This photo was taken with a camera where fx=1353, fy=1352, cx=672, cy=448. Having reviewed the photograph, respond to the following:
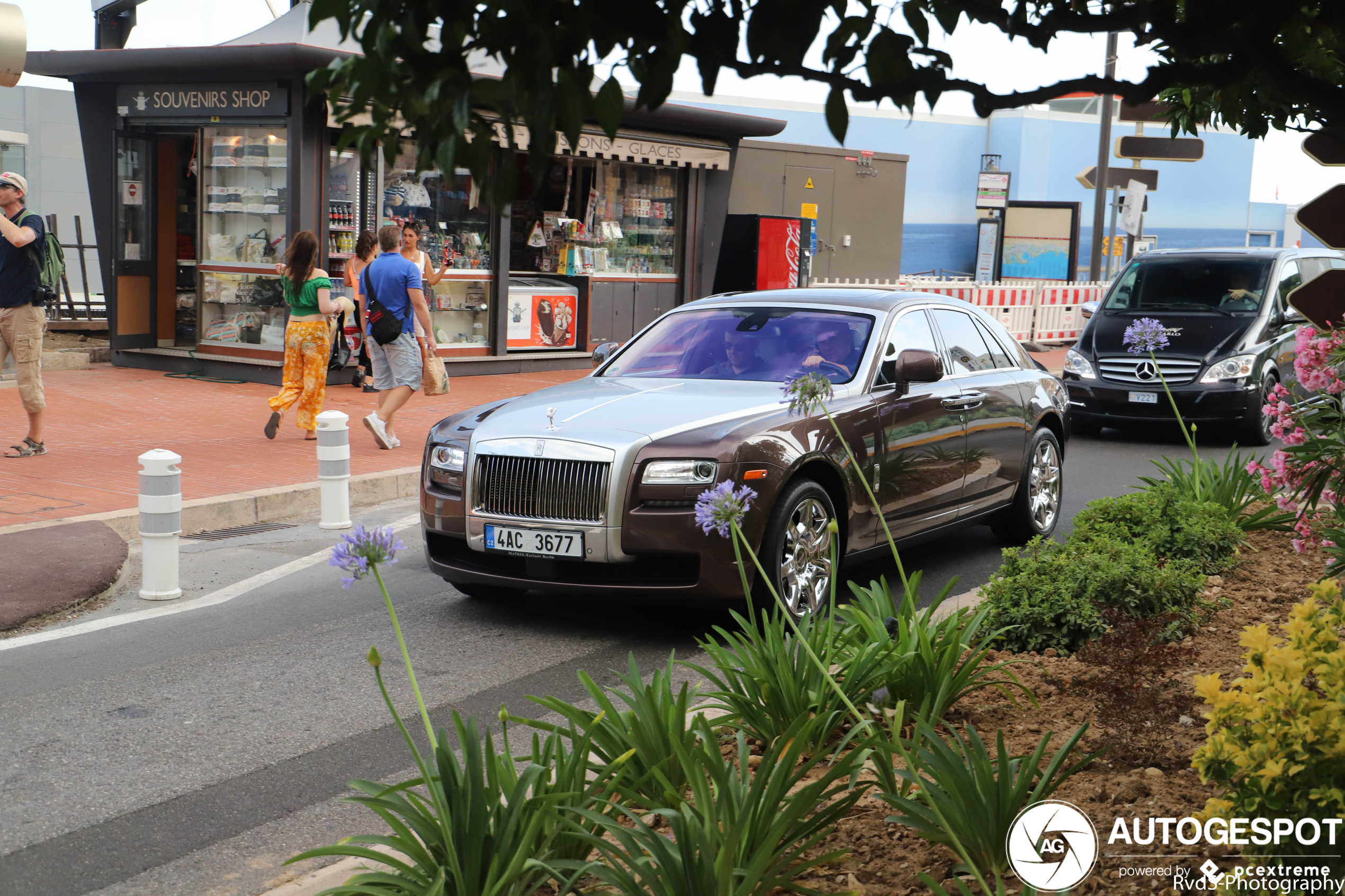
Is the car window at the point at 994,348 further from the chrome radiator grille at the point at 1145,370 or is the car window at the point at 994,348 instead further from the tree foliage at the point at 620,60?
the tree foliage at the point at 620,60

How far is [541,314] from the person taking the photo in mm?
18438

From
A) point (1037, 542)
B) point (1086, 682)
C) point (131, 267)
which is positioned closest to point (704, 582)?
point (1037, 542)

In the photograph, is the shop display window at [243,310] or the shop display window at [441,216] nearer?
the shop display window at [243,310]

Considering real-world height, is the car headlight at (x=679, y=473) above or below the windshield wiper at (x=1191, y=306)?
below

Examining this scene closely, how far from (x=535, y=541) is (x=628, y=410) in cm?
81

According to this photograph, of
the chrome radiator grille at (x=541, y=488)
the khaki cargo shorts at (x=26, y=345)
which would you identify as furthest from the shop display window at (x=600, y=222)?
the chrome radiator grille at (x=541, y=488)

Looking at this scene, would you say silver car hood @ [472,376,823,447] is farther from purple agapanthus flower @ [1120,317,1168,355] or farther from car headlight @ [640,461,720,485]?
purple agapanthus flower @ [1120,317,1168,355]

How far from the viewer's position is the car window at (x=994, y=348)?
841cm

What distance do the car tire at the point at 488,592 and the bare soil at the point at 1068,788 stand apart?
3070mm

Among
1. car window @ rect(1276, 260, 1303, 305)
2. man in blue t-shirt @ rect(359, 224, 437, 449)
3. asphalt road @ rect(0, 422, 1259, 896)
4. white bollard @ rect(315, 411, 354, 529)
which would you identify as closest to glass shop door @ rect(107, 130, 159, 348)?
man in blue t-shirt @ rect(359, 224, 437, 449)

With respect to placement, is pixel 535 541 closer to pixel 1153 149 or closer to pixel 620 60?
pixel 620 60

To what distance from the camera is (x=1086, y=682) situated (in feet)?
14.0

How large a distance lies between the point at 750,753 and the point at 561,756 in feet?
2.39

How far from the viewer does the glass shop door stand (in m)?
16.5
